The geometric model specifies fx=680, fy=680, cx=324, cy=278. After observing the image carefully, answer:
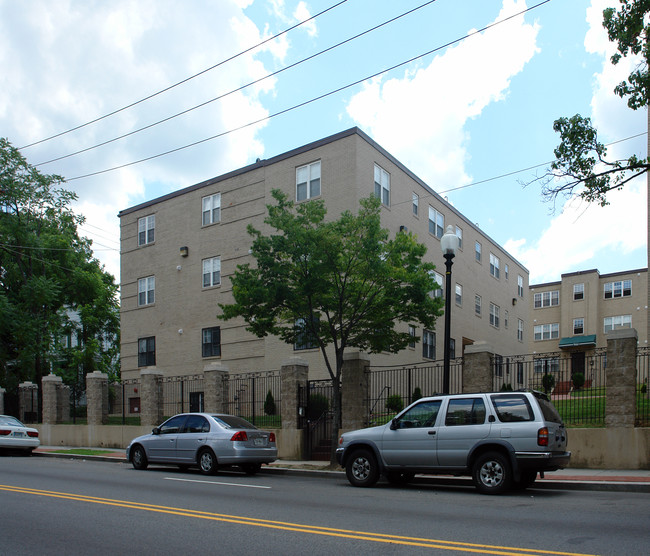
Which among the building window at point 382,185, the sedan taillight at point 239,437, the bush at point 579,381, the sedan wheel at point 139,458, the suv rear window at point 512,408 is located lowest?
the sedan wheel at point 139,458

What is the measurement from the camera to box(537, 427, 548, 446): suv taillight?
11289mm

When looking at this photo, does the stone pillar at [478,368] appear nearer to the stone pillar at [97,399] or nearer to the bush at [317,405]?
the bush at [317,405]

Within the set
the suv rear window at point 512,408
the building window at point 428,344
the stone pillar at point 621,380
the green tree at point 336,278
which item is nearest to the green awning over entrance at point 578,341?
the building window at point 428,344

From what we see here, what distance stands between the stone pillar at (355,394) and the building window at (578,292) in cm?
4253

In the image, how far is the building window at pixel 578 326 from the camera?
5636 cm

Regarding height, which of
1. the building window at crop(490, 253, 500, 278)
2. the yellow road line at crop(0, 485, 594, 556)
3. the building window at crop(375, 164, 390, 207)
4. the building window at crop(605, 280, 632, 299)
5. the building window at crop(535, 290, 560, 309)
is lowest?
the yellow road line at crop(0, 485, 594, 556)

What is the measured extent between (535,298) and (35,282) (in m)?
42.2

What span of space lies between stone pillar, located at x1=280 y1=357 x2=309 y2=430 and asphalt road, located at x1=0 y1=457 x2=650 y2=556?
7151mm

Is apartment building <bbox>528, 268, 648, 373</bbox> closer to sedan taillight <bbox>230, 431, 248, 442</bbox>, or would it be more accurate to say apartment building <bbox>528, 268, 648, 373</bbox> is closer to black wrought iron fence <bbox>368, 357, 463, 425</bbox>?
black wrought iron fence <bbox>368, 357, 463, 425</bbox>

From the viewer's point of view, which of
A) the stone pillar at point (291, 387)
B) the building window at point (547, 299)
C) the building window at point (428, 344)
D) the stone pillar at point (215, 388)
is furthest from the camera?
the building window at point (547, 299)

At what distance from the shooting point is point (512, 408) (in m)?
11.9

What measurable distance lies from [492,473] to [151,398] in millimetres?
16614

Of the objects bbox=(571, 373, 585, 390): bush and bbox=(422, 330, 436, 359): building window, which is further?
bbox=(422, 330, 436, 359): building window

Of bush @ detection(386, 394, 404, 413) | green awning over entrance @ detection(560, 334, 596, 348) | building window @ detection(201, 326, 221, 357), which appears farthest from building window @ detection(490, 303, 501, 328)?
bush @ detection(386, 394, 404, 413)
